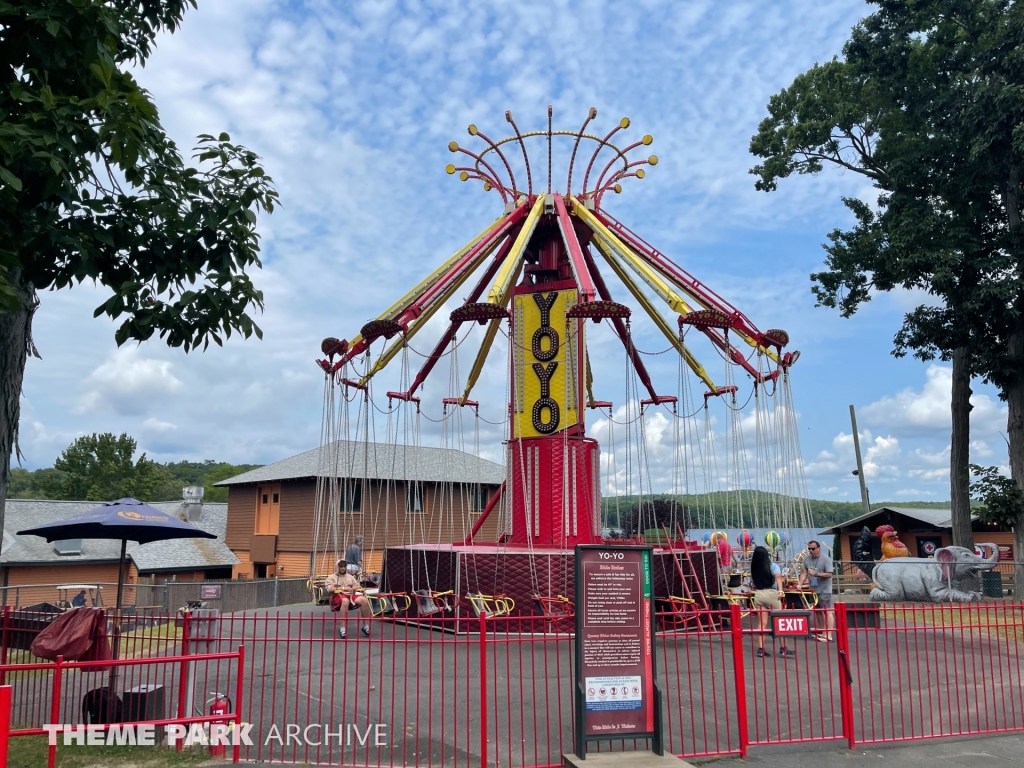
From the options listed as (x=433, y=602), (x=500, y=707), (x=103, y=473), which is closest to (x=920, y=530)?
(x=433, y=602)

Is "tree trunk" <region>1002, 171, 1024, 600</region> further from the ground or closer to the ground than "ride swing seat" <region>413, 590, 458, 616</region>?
further from the ground

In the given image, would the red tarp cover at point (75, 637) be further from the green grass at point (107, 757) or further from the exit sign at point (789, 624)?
the exit sign at point (789, 624)

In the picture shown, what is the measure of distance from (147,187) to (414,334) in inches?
383

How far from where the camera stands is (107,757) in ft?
24.2

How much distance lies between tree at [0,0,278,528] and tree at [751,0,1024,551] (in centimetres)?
2092

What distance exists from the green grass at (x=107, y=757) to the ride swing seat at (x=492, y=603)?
7208mm

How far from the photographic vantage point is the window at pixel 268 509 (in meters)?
37.6

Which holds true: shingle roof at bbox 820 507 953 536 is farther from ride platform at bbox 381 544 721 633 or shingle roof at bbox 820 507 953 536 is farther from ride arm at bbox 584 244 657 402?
ride platform at bbox 381 544 721 633

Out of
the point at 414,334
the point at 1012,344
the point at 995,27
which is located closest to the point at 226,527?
the point at 414,334

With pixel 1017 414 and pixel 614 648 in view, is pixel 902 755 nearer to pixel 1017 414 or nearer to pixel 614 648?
pixel 614 648

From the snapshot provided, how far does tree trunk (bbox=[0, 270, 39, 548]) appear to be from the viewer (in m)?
7.56

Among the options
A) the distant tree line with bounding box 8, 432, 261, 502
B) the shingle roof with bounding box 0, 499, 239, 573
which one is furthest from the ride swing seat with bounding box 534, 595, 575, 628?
the distant tree line with bounding box 8, 432, 261, 502

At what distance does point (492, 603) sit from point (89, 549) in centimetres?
2559

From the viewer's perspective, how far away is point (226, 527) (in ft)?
136
